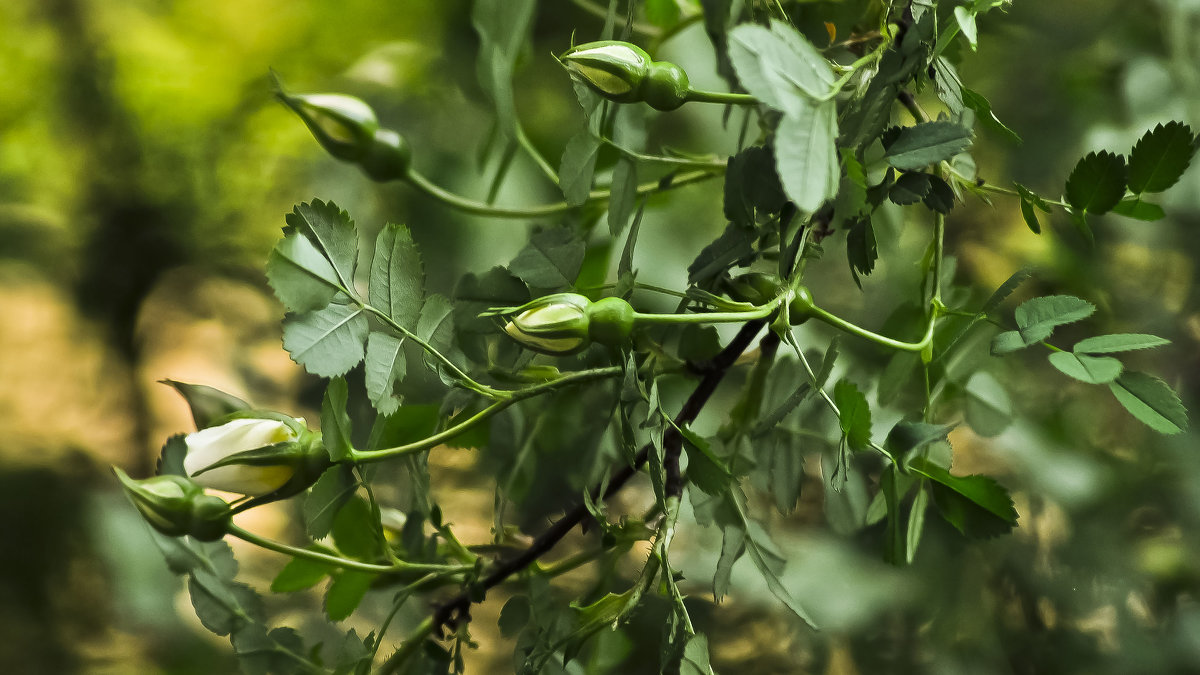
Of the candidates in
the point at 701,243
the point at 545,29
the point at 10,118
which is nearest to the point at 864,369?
the point at 701,243

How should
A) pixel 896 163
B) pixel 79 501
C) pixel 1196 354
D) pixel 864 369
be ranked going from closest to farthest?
pixel 896 163 < pixel 864 369 < pixel 1196 354 < pixel 79 501

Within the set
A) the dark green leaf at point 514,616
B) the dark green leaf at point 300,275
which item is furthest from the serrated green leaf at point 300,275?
the dark green leaf at point 514,616

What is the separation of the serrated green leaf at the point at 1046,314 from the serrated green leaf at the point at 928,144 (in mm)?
37

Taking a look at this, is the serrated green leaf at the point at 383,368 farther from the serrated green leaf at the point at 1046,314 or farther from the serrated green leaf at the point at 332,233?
the serrated green leaf at the point at 1046,314

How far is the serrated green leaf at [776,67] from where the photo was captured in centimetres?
12

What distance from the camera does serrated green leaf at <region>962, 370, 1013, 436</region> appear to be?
0.83 feet

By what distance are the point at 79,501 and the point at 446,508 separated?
342 millimetres

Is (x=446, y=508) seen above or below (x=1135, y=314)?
below

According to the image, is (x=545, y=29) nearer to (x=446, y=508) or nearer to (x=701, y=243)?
(x=701, y=243)

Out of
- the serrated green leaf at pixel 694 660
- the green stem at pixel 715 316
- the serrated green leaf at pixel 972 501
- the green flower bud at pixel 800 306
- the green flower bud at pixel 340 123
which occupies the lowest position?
the serrated green leaf at pixel 694 660

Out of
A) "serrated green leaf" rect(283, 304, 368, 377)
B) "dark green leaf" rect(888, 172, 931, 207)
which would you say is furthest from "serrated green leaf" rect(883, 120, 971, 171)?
"serrated green leaf" rect(283, 304, 368, 377)

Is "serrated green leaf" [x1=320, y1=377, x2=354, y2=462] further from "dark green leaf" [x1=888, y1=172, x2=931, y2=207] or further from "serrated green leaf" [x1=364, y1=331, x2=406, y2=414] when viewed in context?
"dark green leaf" [x1=888, y1=172, x2=931, y2=207]

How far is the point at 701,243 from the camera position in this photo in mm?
407

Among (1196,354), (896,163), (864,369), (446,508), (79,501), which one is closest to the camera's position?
(896,163)
